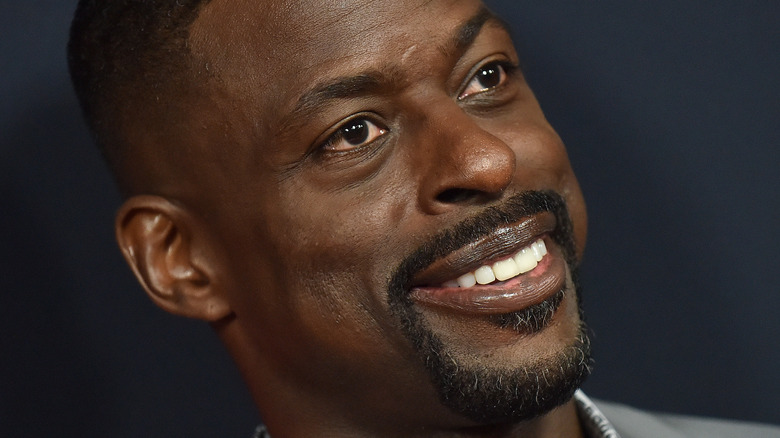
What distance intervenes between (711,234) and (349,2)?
Answer: 3.72ft

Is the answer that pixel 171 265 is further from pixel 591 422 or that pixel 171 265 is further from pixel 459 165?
pixel 591 422

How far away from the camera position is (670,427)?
2018 millimetres

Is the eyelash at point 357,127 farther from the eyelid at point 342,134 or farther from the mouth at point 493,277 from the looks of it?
the mouth at point 493,277

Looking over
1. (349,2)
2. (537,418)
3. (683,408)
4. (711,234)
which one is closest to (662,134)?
(711,234)

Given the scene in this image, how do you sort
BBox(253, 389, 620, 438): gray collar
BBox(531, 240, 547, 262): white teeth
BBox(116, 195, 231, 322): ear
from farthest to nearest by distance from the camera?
BBox(253, 389, 620, 438): gray collar, BBox(116, 195, 231, 322): ear, BBox(531, 240, 547, 262): white teeth

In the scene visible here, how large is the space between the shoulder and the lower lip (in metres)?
0.50

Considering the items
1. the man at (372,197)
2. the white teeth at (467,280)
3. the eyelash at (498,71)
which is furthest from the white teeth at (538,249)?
the eyelash at (498,71)

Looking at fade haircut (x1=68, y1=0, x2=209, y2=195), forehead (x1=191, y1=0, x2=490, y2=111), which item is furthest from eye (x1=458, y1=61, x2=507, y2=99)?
fade haircut (x1=68, y1=0, x2=209, y2=195)

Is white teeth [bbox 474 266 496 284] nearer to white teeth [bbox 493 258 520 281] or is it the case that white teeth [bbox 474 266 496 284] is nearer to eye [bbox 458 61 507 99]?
white teeth [bbox 493 258 520 281]

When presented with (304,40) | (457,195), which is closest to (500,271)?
(457,195)

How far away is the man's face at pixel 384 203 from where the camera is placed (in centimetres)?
155

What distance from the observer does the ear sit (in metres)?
1.74

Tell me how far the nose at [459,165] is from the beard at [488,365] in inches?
1.5

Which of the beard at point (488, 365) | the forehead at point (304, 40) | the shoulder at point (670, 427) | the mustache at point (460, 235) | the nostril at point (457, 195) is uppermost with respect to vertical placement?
the forehead at point (304, 40)
